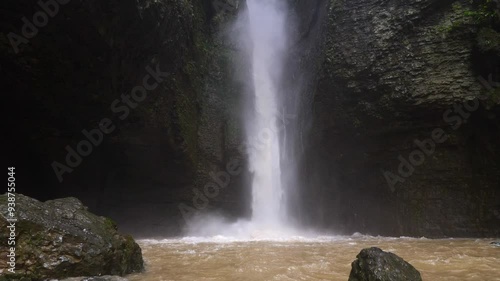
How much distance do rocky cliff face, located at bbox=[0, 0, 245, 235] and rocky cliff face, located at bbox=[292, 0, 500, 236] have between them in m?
4.48

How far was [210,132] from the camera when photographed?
1434 centimetres

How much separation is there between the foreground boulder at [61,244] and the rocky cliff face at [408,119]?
341 inches

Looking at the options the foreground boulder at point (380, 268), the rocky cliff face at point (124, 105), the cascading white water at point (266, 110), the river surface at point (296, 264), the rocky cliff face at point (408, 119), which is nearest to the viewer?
the foreground boulder at point (380, 268)

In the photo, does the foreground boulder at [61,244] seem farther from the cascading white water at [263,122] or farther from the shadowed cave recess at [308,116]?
the cascading white water at [263,122]

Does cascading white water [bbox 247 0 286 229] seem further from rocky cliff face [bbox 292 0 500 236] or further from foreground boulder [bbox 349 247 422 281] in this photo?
foreground boulder [bbox 349 247 422 281]

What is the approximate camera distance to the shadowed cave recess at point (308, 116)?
956cm

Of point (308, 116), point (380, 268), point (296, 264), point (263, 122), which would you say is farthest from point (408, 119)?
point (380, 268)

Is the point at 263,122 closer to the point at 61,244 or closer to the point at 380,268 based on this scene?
the point at 61,244

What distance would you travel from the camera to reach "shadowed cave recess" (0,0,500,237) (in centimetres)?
956

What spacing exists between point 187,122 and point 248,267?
7.96 meters

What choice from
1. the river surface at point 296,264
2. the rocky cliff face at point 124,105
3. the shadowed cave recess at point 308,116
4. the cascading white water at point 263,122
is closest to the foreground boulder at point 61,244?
the river surface at point 296,264

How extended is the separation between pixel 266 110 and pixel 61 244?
45.6ft

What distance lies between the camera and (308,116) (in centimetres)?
1408

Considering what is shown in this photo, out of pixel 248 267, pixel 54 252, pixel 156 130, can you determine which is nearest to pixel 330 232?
pixel 156 130
